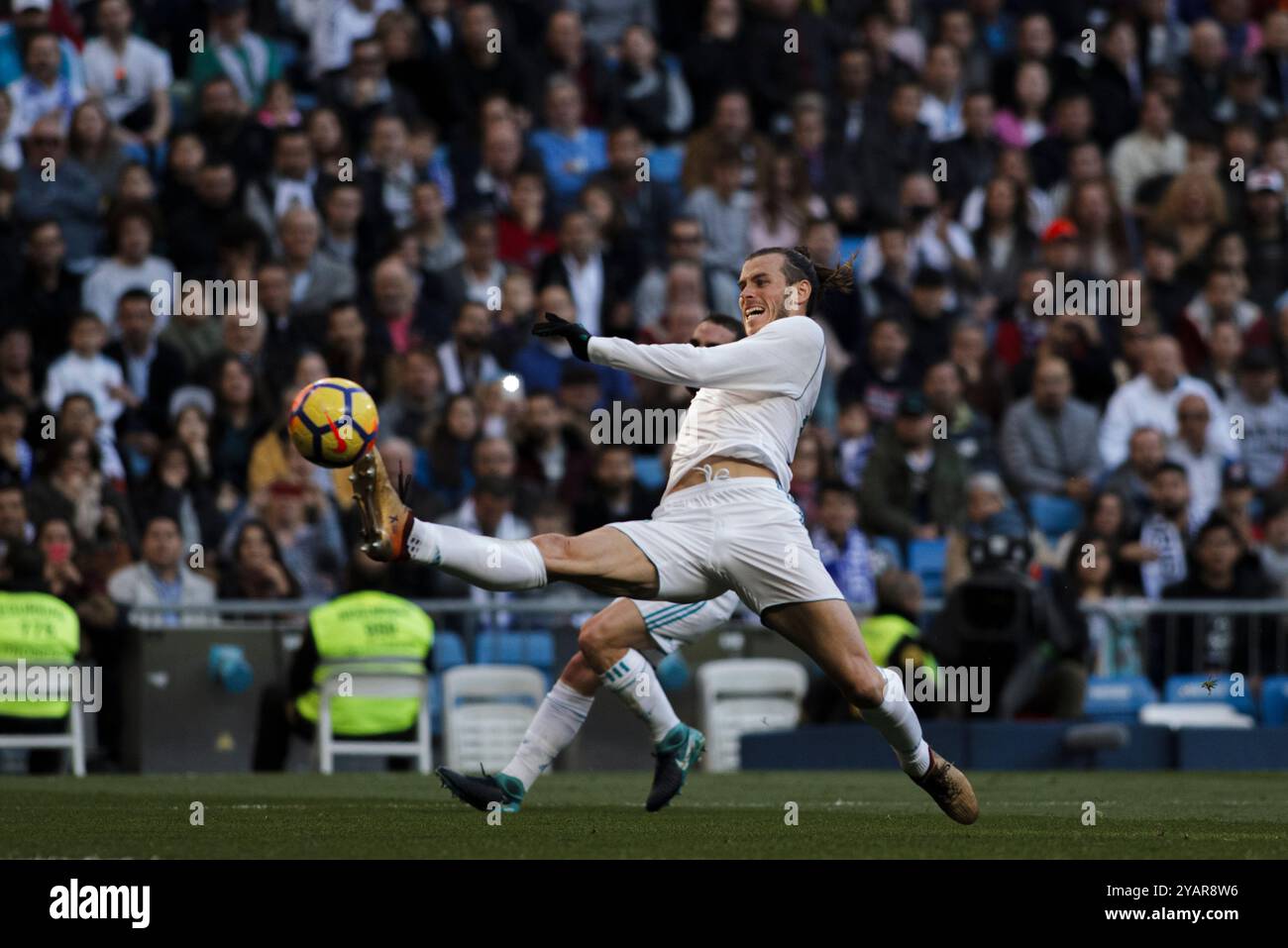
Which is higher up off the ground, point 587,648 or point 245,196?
point 245,196

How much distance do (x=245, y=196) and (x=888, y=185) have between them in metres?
5.71

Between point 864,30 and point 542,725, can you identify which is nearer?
point 542,725

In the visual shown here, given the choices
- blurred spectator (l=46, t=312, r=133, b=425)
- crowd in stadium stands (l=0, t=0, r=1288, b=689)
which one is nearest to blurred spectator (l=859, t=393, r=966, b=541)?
crowd in stadium stands (l=0, t=0, r=1288, b=689)

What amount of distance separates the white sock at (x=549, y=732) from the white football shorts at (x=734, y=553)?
1121mm

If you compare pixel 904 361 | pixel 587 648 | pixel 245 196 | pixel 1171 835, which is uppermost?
pixel 245 196

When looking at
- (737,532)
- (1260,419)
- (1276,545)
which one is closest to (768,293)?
(737,532)

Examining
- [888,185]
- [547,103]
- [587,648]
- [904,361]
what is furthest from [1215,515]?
[587,648]

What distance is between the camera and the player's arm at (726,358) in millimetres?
8547

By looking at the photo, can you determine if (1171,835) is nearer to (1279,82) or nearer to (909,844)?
(909,844)

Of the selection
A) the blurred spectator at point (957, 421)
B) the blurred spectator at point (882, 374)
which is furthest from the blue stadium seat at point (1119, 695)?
the blurred spectator at point (882, 374)

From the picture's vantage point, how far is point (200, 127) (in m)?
18.3

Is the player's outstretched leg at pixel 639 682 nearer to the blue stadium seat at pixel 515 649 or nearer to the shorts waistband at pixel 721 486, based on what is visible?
the shorts waistband at pixel 721 486
